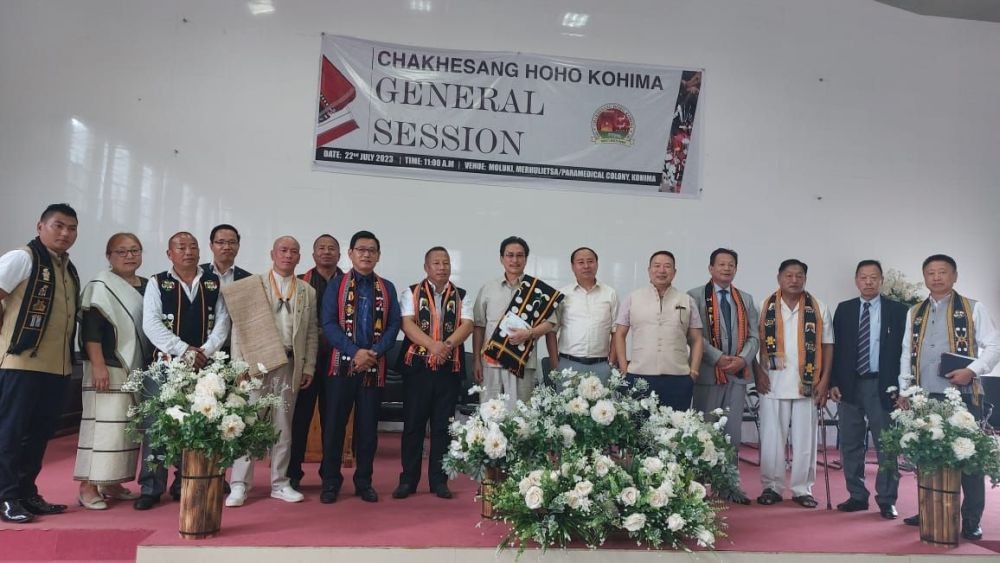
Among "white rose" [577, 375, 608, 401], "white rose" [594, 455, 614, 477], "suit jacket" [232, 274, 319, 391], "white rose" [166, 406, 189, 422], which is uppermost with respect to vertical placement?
"suit jacket" [232, 274, 319, 391]

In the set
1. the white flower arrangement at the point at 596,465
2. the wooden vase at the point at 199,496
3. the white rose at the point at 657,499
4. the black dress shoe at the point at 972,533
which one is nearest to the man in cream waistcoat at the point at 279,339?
the wooden vase at the point at 199,496

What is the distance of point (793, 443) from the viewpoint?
3.93 m

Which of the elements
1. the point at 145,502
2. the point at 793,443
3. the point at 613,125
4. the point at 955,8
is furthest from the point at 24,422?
the point at 955,8

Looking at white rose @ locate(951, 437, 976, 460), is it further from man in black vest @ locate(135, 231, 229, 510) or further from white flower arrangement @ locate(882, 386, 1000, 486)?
man in black vest @ locate(135, 231, 229, 510)

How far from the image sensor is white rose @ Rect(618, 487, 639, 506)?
2.73m

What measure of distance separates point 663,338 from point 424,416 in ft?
4.70

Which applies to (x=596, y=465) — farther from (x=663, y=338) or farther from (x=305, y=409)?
(x=305, y=409)

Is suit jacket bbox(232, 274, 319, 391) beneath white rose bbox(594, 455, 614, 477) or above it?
above

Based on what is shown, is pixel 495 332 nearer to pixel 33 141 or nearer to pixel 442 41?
pixel 442 41

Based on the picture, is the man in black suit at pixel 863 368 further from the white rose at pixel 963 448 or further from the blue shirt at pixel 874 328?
the white rose at pixel 963 448

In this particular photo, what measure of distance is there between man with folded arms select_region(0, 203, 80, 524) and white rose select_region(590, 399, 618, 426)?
8.27 feet

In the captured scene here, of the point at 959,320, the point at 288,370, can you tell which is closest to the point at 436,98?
the point at 288,370

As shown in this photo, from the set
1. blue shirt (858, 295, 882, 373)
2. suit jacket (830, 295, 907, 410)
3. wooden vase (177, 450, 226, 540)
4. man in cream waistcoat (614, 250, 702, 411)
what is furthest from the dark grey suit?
wooden vase (177, 450, 226, 540)

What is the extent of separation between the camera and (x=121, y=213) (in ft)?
18.9
